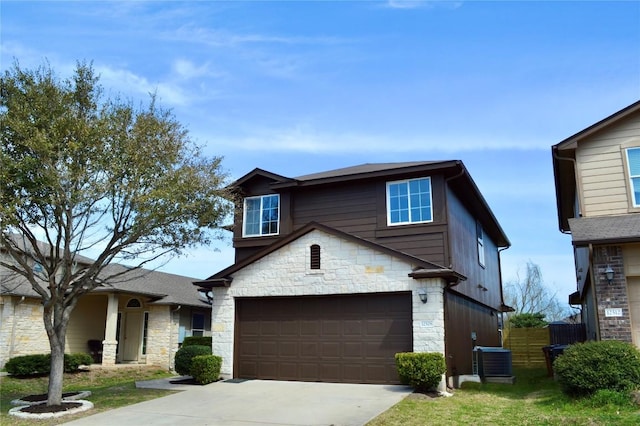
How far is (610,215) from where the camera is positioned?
12133mm

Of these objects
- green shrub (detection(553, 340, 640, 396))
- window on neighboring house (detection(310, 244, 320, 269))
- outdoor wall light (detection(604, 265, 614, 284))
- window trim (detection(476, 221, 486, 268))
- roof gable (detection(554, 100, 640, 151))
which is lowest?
green shrub (detection(553, 340, 640, 396))

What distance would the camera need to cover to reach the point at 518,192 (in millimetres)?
21078

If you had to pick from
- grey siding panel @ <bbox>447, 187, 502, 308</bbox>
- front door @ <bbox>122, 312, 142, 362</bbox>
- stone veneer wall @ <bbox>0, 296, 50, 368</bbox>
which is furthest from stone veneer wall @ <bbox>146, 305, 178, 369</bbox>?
grey siding panel @ <bbox>447, 187, 502, 308</bbox>

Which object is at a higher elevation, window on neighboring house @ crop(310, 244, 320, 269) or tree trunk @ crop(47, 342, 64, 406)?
window on neighboring house @ crop(310, 244, 320, 269)

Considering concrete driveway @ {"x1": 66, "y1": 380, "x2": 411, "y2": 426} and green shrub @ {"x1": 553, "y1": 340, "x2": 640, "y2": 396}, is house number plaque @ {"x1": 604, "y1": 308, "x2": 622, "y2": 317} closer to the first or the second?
green shrub @ {"x1": 553, "y1": 340, "x2": 640, "y2": 396}

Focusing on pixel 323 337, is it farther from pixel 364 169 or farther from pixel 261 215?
pixel 364 169

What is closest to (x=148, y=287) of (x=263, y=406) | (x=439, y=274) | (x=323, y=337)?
(x=323, y=337)

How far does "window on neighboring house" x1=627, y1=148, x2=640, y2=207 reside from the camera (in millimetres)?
12078

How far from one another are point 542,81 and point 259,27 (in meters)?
7.16

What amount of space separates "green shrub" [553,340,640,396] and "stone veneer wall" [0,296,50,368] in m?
18.1

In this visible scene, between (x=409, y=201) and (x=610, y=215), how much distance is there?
16.4ft

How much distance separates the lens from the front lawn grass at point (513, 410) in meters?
8.20

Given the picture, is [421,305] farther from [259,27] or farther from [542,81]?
[259,27]

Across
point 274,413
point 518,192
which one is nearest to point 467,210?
point 518,192
